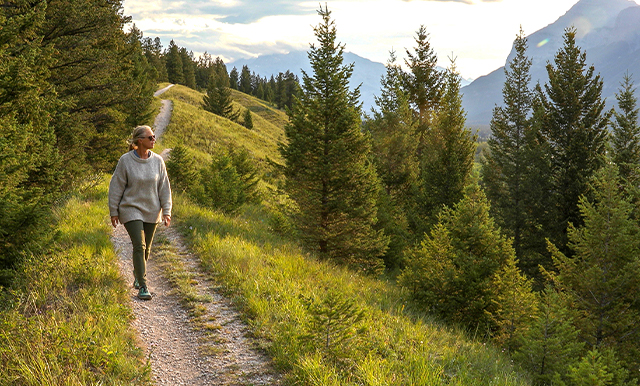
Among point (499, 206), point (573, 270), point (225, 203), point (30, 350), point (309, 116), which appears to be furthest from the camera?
point (499, 206)

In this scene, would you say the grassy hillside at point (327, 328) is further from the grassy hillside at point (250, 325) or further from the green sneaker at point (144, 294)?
the green sneaker at point (144, 294)

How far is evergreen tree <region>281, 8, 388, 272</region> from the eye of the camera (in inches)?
522

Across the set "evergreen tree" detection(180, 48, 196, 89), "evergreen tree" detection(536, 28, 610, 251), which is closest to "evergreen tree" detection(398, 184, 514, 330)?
"evergreen tree" detection(536, 28, 610, 251)

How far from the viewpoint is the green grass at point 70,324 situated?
11.4 ft

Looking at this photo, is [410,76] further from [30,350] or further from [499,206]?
[30,350]

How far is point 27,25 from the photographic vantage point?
7.32 metres

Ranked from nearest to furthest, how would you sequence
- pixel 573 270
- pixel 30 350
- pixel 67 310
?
pixel 30 350
pixel 67 310
pixel 573 270

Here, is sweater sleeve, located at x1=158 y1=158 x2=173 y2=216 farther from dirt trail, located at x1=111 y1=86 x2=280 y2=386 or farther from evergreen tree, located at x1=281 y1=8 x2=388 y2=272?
evergreen tree, located at x1=281 y1=8 x2=388 y2=272

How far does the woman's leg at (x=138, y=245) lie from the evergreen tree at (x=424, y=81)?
2533 centimetres

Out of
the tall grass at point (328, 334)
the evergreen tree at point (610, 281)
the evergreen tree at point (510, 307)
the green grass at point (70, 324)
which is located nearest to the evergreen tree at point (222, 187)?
the tall grass at point (328, 334)

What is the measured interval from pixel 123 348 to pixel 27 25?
7.08 meters

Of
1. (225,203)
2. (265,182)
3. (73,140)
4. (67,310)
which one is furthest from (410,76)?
(67,310)

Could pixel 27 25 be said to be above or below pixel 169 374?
above

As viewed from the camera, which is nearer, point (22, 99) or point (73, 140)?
point (22, 99)
